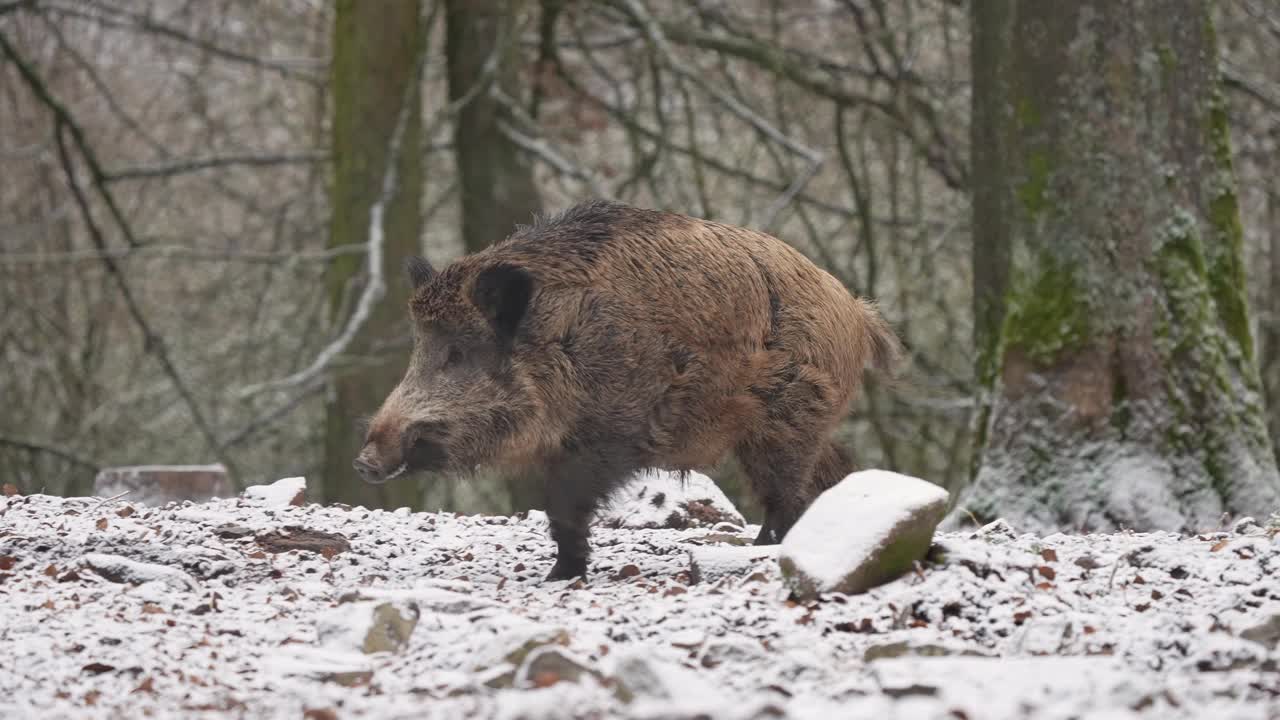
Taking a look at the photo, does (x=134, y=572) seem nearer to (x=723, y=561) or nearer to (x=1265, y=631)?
(x=723, y=561)

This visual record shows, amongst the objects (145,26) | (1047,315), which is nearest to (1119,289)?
(1047,315)

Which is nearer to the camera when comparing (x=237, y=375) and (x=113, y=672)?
(x=113, y=672)

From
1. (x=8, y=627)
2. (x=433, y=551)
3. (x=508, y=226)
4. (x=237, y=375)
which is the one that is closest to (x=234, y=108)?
(x=237, y=375)

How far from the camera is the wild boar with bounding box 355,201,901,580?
551 centimetres

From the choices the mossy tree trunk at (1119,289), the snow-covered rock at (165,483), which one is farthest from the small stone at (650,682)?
the snow-covered rock at (165,483)

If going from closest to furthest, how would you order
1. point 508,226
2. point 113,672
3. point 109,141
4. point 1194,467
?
point 113,672 < point 1194,467 < point 508,226 < point 109,141

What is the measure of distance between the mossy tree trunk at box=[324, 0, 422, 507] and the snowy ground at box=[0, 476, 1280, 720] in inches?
170

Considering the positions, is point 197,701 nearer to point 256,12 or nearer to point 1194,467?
point 1194,467

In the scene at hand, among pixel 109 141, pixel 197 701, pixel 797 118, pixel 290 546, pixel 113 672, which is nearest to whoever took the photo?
pixel 197 701

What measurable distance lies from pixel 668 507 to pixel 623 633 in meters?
2.81

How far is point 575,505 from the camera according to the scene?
544 cm

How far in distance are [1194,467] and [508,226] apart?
5612mm

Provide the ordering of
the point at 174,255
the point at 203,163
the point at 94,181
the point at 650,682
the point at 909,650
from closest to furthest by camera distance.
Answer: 1. the point at 650,682
2. the point at 909,650
3. the point at 174,255
4. the point at 94,181
5. the point at 203,163

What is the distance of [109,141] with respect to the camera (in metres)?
15.4
